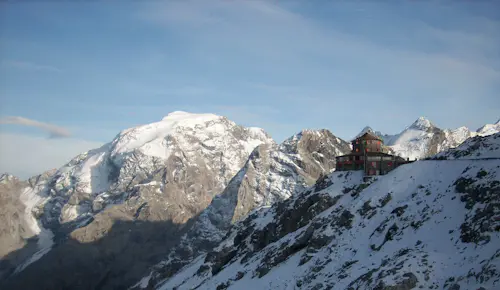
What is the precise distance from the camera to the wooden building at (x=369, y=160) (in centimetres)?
9138

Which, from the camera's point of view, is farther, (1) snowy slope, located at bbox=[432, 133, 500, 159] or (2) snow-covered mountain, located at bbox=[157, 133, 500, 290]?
(1) snowy slope, located at bbox=[432, 133, 500, 159]

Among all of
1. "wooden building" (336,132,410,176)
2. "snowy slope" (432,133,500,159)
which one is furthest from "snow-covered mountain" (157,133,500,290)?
"wooden building" (336,132,410,176)

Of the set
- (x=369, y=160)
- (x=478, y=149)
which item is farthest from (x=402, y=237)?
(x=369, y=160)

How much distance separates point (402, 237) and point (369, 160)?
3496 centimetres

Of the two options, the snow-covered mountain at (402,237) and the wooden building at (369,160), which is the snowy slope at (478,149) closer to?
the snow-covered mountain at (402,237)

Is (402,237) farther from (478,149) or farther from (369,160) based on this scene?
(369,160)

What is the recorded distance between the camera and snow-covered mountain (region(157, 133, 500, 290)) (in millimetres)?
48562

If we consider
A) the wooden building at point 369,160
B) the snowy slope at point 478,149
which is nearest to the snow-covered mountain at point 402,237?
the snowy slope at point 478,149

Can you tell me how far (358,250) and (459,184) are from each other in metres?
14.5

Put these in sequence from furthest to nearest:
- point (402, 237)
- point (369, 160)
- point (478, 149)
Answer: point (369, 160) < point (478, 149) < point (402, 237)

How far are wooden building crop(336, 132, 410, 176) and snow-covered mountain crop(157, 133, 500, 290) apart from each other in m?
3.37

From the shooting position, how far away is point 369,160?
9250 centimetres

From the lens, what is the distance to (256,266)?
85.1 meters

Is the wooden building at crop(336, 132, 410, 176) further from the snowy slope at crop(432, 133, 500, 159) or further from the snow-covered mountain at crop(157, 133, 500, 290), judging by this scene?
the snowy slope at crop(432, 133, 500, 159)
